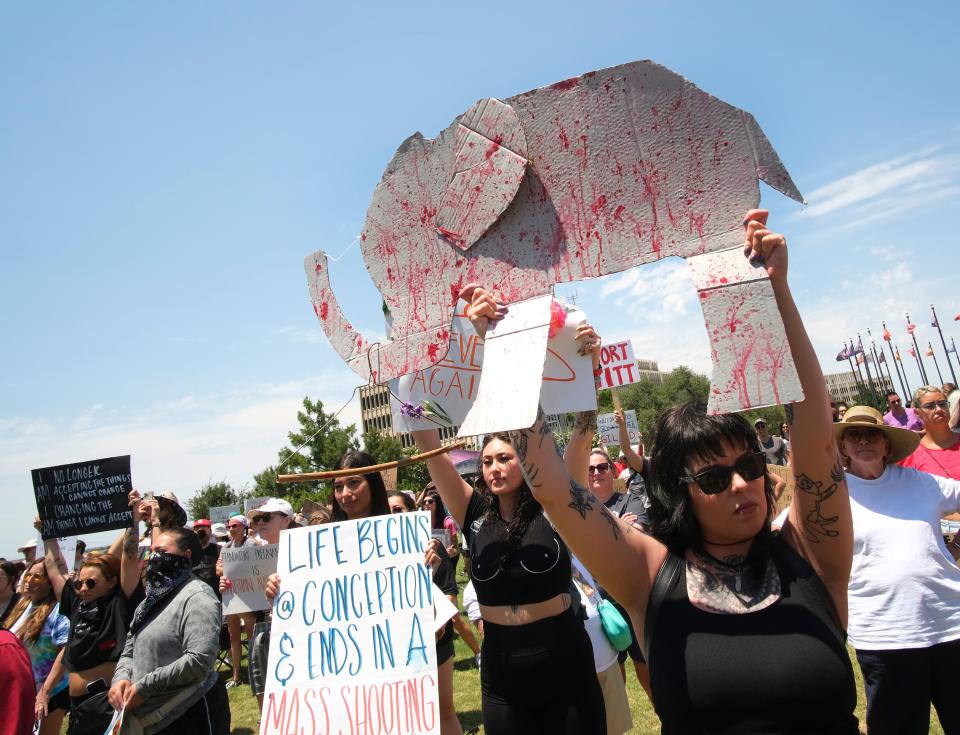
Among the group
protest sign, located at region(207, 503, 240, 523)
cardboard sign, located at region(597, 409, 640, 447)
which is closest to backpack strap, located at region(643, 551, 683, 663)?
cardboard sign, located at region(597, 409, 640, 447)

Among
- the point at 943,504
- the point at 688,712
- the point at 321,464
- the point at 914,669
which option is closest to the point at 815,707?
the point at 688,712

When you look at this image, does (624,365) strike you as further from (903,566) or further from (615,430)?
(615,430)

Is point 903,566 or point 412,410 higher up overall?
point 412,410

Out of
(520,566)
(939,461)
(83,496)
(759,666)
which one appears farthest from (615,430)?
(759,666)

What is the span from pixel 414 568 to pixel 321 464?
24.8m

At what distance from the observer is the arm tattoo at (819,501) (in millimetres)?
1812

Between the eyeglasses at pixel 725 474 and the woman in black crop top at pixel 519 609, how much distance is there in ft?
4.09

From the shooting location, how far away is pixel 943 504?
3406 millimetres

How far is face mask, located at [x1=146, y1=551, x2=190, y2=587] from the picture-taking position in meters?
3.79

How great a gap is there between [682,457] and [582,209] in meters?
0.81

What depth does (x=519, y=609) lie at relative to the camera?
10.0 feet

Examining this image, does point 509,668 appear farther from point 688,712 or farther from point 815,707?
point 815,707

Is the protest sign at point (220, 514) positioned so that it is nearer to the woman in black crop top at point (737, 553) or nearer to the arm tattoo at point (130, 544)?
the arm tattoo at point (130, 544)

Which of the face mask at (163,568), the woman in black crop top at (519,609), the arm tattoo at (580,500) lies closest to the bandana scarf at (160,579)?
the face mask at (163,568)
